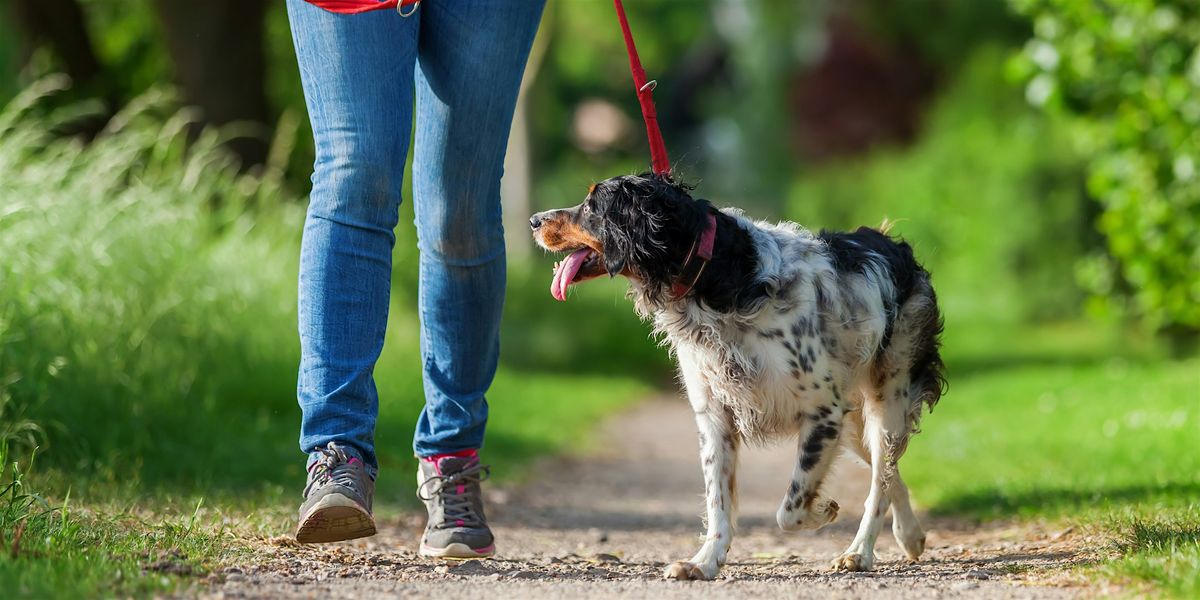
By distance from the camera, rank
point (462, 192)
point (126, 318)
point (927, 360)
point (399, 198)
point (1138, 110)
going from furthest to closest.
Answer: point (1138, 110) < point (126, 318) < point (927, 360) < point (462, 192) < point (399, 198)

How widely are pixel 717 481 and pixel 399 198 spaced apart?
1305mm

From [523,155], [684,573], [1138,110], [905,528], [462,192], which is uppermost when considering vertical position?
[523,155]

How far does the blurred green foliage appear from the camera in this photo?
8.99 m

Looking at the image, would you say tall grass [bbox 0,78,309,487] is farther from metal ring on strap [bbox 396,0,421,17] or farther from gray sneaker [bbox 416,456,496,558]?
metal ring on strap [bbox 396,0,421,17]

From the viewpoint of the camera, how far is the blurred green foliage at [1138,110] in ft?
29.5

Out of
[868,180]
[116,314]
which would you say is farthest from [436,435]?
[868,180]

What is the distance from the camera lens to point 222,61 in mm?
13281

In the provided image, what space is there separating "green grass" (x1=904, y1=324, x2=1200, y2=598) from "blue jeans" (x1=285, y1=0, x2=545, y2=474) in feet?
6.55

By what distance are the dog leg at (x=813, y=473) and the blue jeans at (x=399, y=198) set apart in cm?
101

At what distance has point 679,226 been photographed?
14.0 ft

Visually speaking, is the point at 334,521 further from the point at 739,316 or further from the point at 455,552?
the point at 739,316

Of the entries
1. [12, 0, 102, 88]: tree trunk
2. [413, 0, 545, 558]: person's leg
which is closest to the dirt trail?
[413, 0, 545, 558]: person's leg

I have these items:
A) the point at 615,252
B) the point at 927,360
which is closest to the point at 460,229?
the point at 615,252

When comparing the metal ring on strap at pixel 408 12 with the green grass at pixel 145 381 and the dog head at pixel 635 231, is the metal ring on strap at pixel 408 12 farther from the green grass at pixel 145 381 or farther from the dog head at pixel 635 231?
the green grass at pixel 145 381
